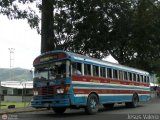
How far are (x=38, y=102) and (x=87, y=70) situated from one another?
300 centimetres

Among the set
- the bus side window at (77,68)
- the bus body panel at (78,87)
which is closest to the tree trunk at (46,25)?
the bus body panel at (78,87)

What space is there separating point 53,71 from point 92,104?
286cm

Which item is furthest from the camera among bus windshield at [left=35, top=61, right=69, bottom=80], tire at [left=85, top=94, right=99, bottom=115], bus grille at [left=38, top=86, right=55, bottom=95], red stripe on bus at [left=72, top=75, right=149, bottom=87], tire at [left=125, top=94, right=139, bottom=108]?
tire at [left=125, top=94, right=139, bottom=108]

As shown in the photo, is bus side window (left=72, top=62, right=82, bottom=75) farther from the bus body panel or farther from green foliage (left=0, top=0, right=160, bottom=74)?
green foliage (left=0, top=0, right=160, bottom=74)

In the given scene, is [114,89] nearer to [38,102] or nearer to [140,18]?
[38,102]

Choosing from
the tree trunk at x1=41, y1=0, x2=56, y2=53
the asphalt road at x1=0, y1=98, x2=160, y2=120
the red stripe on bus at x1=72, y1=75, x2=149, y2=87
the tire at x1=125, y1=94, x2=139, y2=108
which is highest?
the tree trunk at x1=41, y1=0, x2=56, y2=53

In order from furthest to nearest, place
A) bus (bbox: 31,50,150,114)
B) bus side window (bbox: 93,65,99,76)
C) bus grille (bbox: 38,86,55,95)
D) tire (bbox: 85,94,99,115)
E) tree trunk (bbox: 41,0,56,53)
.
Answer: tree trunk (bbox: 41,0,56,53) → bus side window (bbox: 93,65,99,76) → tire (bbox: 85,94,99,115) → bus grille (bbox: 38,86,55,95) → bus (bbox: 31,50,150,114)

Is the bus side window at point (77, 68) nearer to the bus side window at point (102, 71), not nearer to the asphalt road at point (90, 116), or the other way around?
the asphalt road at point (90, 116)

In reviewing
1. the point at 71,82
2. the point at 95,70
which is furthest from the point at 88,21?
the point at 71,82

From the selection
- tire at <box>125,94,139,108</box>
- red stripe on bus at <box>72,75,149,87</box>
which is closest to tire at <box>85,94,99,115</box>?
red stripe on bus at <box>72,75,149,87</box>

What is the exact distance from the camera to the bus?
20.0 meters

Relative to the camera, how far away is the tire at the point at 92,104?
21375 mm

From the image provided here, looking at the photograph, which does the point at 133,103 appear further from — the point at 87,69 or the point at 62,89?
the point at 62,89

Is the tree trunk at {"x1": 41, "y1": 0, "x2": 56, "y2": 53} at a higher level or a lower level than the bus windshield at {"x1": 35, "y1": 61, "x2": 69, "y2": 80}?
higher
